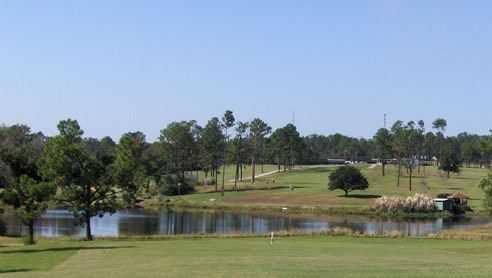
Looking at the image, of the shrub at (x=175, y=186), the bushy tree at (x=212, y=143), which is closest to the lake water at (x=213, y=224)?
the shrub at (x=175, y=186)

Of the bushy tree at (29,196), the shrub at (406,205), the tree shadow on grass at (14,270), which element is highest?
the bushy tree at (29,196)

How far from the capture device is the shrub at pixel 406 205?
4631 inches

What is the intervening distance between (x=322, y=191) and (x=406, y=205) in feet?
85.2

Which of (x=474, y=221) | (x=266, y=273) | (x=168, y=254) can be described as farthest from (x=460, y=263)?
(x=474, y=221)

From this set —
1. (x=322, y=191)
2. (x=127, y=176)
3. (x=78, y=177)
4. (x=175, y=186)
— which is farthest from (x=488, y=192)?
(x=175, y=186)

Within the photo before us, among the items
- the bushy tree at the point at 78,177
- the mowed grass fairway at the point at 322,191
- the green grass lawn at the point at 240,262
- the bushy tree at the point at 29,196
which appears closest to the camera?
the green grass lawn at the point at 240,262

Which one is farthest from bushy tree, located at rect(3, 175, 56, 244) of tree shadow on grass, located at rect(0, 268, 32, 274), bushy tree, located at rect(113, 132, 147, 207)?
tree shadow on grass, located at rect(0, 268, 32, 274)

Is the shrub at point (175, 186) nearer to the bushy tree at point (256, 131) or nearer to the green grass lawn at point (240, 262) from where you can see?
the bushy tree at point (256, 131)

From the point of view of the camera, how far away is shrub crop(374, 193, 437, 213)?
118 meters

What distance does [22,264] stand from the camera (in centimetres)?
3575

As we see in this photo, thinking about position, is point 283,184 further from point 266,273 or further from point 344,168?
point 266,273

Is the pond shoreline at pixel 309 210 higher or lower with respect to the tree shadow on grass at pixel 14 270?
lower

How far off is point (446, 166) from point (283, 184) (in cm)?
3637

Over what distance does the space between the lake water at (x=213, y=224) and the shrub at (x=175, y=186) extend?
35.3 m
